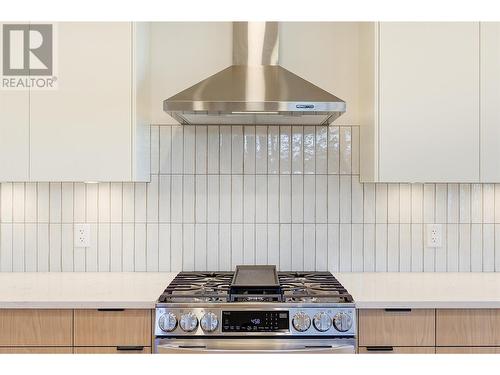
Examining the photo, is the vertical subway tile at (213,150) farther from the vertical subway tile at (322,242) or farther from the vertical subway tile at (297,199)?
the vertical subway tile at (322,242)

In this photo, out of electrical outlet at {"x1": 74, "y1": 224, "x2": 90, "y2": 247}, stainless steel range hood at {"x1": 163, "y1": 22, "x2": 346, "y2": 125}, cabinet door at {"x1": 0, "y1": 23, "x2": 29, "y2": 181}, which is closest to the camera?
stainless steel range hood at {"x1": 163, "y1": 22, "x2": 346, "y2": 125}

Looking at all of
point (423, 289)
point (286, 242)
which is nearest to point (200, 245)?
point (286, 242)

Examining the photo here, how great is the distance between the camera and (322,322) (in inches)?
76.2

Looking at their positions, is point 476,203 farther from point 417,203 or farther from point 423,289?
point 423,289

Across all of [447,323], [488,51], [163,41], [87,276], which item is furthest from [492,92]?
[87,276]

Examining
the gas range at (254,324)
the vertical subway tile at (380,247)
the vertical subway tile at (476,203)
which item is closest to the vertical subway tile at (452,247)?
the vertical subway tile at (476,203)

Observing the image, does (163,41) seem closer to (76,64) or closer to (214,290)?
(76,64)

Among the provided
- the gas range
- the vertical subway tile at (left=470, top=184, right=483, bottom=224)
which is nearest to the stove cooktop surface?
the gas range

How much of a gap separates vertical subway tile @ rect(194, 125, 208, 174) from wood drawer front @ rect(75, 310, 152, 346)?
0.90m

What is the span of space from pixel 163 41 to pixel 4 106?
86 cm

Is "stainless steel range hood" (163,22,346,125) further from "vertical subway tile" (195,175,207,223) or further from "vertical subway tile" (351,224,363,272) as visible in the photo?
"vertical subway tile" (351,224,363,272)

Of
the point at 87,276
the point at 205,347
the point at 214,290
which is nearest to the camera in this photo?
the point at 205,347

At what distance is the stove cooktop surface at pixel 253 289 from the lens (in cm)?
199

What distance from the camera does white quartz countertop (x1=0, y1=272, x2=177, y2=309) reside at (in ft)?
6.38
